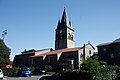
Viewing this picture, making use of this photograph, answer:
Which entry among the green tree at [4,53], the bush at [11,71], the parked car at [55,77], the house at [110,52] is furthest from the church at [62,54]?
the parked car at [55,77]

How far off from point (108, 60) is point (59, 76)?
33990mm

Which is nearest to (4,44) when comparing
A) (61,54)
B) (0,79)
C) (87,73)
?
(61,54)

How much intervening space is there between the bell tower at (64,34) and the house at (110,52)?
2405cm

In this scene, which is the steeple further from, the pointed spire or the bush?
the bush

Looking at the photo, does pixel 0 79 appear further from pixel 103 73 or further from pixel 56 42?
pixel 56 42

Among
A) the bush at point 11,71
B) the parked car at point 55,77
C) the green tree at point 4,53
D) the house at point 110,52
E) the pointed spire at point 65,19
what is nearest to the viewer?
the parked car at point 55,77

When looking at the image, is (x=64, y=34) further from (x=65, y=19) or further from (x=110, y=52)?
(x=110, y=52)

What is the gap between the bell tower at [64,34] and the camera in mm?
82244

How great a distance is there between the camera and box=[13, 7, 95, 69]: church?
6141 centimetres

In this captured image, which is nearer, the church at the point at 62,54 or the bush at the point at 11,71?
the bush at the point at 11,71

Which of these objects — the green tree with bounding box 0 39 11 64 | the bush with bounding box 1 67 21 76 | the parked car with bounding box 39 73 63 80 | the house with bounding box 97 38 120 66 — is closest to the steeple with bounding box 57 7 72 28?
the house with bounding box 97 38 120 66

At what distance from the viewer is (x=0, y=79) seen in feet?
93.1

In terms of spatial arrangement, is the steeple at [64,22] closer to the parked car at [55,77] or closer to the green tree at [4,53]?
the green tree at [4,53]

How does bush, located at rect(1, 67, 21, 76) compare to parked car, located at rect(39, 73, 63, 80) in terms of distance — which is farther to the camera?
bush, located at rect(1, 67, 21, 76)
